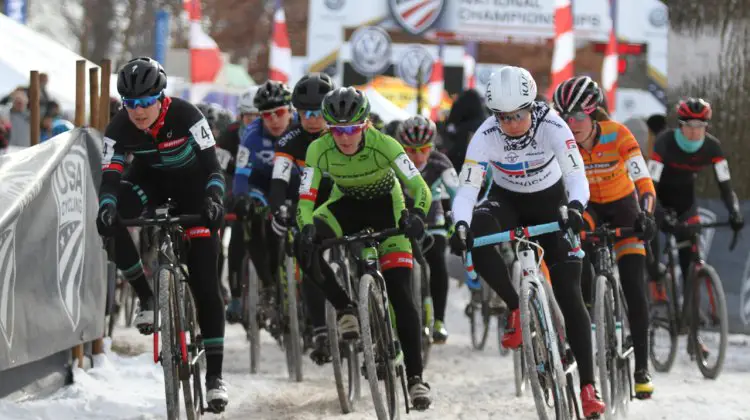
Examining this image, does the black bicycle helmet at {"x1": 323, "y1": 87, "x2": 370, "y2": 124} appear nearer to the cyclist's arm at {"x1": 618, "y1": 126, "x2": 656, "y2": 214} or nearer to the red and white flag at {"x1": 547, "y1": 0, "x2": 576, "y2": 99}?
the cyclist's arm at {"x1": 618, "y1": 126, "x2": 656, "y2": 214}

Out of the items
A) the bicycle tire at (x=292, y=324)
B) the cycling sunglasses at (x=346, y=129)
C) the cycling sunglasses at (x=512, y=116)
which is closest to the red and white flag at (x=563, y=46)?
the bicycle tire at (x=292, y=324)

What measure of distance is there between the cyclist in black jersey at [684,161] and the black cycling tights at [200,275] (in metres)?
4.40

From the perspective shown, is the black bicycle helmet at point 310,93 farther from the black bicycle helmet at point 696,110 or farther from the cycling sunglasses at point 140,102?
the black bicycle helmet at point 696,110

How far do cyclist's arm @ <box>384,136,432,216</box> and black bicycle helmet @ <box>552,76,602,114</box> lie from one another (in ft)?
3.60

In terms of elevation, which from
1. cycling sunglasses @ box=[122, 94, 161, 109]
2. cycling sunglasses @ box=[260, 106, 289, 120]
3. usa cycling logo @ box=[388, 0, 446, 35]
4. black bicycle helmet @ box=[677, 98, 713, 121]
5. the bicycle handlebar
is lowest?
the bicycle handlebar

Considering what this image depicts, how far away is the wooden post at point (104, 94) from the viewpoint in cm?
927

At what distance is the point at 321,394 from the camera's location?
9102 millimetres

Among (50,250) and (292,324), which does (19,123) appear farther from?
(50,250)

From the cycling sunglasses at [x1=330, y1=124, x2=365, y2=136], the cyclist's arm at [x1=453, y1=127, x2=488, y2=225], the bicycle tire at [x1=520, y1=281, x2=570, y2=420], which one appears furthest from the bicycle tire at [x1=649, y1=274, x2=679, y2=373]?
the bicycle tire at [x1=520, y1=281, x2=570, y2=420]

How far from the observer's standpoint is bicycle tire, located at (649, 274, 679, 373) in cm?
1036

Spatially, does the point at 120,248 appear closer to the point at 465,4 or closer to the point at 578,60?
the point at 465,4

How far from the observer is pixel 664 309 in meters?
10.6

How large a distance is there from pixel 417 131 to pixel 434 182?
0.52 metres

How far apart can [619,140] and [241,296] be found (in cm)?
362
